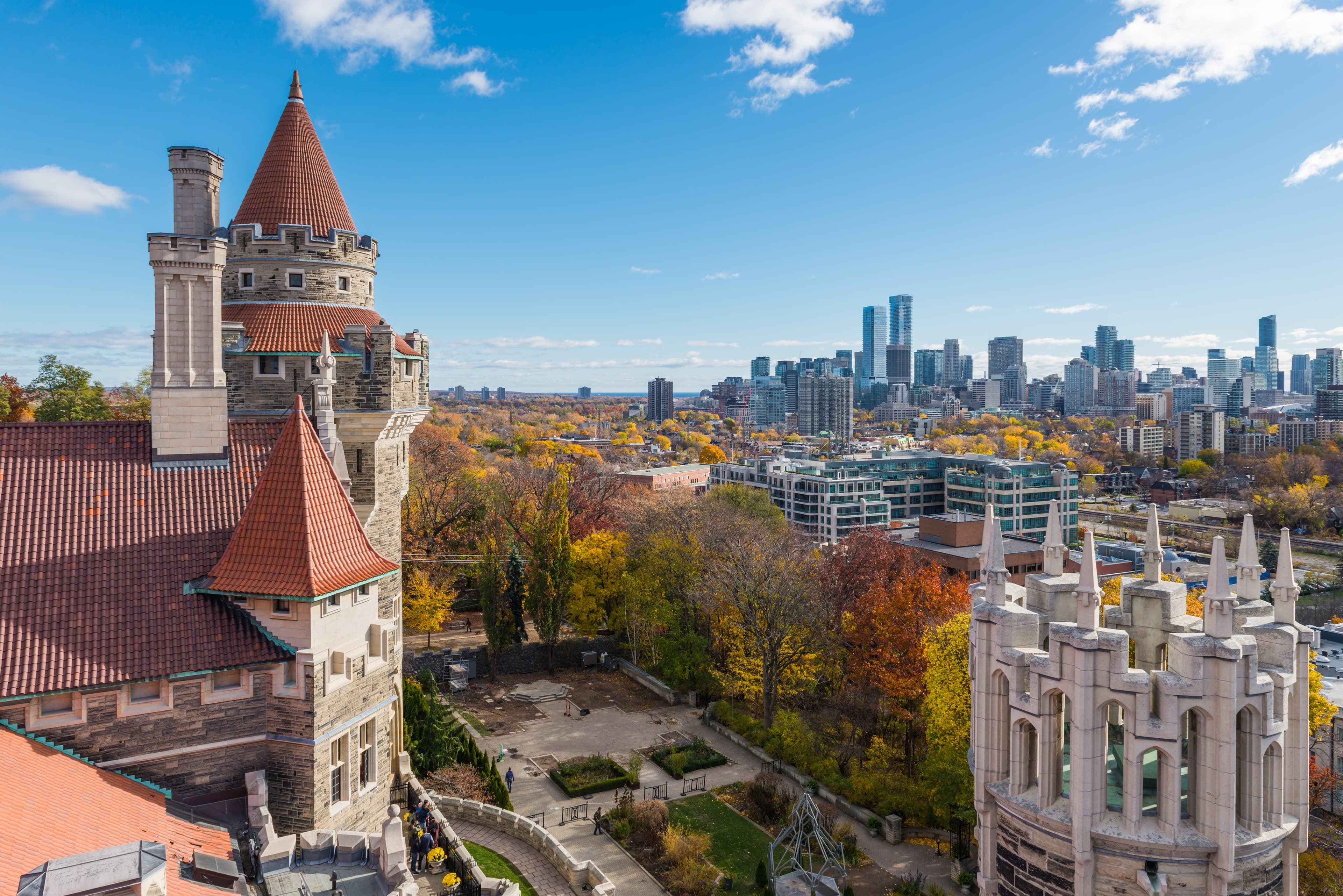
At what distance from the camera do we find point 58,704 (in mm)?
13430

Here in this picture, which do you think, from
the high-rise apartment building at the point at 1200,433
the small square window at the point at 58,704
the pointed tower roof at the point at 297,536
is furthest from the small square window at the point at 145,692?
the high-rise apartment building at the point at 1200,433

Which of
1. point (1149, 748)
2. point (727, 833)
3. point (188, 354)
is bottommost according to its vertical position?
point (727, 833)

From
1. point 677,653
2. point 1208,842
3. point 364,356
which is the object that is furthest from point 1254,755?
point 677,653

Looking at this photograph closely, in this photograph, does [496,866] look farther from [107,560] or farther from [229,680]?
[107,560]

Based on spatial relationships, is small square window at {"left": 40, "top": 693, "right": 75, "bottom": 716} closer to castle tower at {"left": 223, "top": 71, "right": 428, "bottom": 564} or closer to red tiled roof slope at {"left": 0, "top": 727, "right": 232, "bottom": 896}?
red tiled roof slope at {"left": 0, "top": 727, "right": 232, "bottom": 896}

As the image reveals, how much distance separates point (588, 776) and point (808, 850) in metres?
10.2

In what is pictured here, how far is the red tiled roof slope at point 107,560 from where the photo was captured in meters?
13.6

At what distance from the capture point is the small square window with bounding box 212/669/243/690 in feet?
47.9

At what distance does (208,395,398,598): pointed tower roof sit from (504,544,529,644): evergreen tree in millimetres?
29714

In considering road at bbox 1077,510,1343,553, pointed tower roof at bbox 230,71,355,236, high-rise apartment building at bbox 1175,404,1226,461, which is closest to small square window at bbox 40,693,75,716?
pointed tower roof at bbox 230,71,355,236

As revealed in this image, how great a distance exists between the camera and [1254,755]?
10891 millimetres

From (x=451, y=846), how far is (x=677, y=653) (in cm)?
2283

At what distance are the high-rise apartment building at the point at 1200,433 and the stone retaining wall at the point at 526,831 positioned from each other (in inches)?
6959

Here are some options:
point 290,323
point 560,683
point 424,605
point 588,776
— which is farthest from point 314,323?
point 560,683
